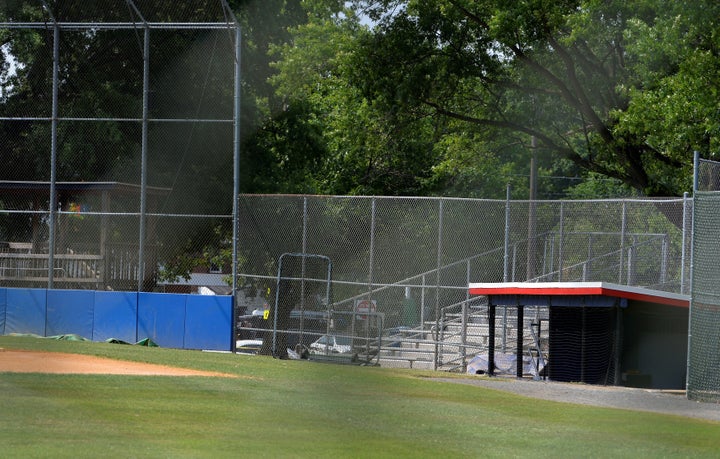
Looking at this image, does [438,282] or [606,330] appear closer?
[606,330]

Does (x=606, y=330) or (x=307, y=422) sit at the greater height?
(x=606, y=330)

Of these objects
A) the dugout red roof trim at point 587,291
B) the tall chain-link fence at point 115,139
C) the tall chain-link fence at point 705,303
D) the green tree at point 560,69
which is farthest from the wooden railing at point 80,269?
the tall chain-link fence at point 705,303

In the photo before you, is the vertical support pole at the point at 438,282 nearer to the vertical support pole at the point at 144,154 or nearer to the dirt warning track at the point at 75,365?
the dirt warning track at the point at 75,365

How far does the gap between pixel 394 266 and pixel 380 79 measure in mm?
6031

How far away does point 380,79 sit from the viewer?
28453 mm

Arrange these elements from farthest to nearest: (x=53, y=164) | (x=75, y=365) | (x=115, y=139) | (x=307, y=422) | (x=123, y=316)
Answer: (x=115, y=139), (x=53, y=164), (x=123, y=316), (x=75, y=365), (x=307, y=422)

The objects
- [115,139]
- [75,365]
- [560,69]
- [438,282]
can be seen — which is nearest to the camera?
[75,365]

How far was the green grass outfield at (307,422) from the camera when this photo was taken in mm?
8930

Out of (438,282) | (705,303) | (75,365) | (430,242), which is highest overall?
(430,242)

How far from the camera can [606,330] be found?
18.9 metres

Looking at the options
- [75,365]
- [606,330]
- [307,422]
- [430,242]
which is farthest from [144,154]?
[307,422]

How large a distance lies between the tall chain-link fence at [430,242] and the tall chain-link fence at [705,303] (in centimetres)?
525

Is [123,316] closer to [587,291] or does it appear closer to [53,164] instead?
[53,164]

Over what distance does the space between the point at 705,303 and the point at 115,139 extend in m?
14.8
